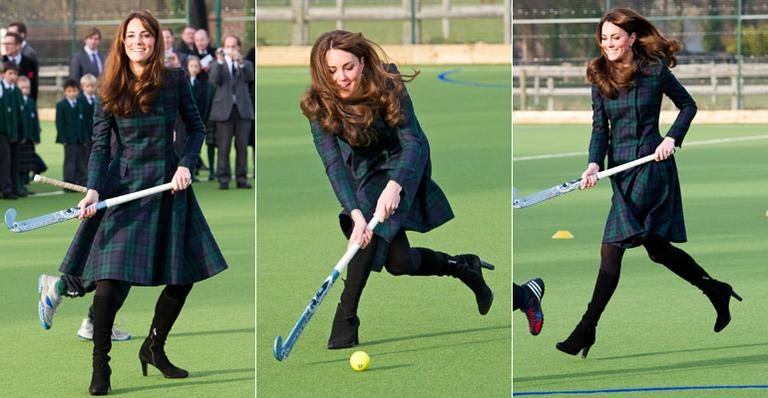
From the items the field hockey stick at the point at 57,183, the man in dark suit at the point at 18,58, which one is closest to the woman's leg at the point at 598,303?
the field hockey stick at the point at 57,183

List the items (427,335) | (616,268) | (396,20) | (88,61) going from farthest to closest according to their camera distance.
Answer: (396,20) → (88,61) → (427,335) → (616,268)

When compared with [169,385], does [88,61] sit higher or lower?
higher

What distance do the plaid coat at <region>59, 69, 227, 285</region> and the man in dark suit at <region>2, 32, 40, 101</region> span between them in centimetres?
972

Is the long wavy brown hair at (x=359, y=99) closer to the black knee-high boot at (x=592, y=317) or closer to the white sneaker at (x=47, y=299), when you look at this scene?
the black knee-high boot at (x=592, y=317)

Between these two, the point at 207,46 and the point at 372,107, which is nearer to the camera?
the point at 372,107

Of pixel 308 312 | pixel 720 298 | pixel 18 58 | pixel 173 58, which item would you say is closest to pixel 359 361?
pixel 308 312

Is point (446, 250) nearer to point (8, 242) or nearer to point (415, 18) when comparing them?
point (8, 242)

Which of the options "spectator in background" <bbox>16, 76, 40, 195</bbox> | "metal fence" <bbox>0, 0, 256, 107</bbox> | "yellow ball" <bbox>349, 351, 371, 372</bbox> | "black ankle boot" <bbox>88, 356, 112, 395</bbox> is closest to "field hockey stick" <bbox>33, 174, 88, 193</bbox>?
"black ankle boot" <bbox>88, 356, 112, 395</bbox>

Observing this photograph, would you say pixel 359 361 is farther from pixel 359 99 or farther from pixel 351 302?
pixel 359 99

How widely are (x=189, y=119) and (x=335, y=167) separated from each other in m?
0.59

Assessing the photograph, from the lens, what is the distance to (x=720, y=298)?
6.97 m

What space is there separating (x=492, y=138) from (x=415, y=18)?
11107mm

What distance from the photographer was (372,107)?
20.7ft

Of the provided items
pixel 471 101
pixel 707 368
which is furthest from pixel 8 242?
pixel 471 101
